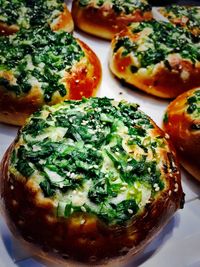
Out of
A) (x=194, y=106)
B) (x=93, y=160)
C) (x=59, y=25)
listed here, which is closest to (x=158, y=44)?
(x=194, y=106)

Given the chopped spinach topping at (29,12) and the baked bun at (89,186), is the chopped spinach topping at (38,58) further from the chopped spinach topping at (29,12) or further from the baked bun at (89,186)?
the baked bun at (89,186)

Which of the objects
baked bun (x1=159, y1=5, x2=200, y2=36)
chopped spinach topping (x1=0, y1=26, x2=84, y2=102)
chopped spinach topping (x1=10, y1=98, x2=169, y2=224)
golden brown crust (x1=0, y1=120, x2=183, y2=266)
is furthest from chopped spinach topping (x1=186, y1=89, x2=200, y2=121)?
baked bun (x1=159, y1=5, x2=200, y2=36)

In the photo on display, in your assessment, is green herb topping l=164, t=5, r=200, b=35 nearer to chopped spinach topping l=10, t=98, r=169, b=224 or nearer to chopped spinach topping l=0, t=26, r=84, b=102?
Answer: chopped spinach topping l=0, t=26, r=84, b=102

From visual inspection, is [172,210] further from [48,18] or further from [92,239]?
[48,18]

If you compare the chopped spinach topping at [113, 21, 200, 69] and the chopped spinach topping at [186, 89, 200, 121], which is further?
the chopped spinach topping at [113, 21, 200, 69]

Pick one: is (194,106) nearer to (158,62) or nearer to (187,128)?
(187,128)

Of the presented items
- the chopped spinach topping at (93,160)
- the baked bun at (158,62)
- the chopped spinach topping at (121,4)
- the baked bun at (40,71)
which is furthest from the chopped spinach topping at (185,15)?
the chopped spinach topping at (93,160)
